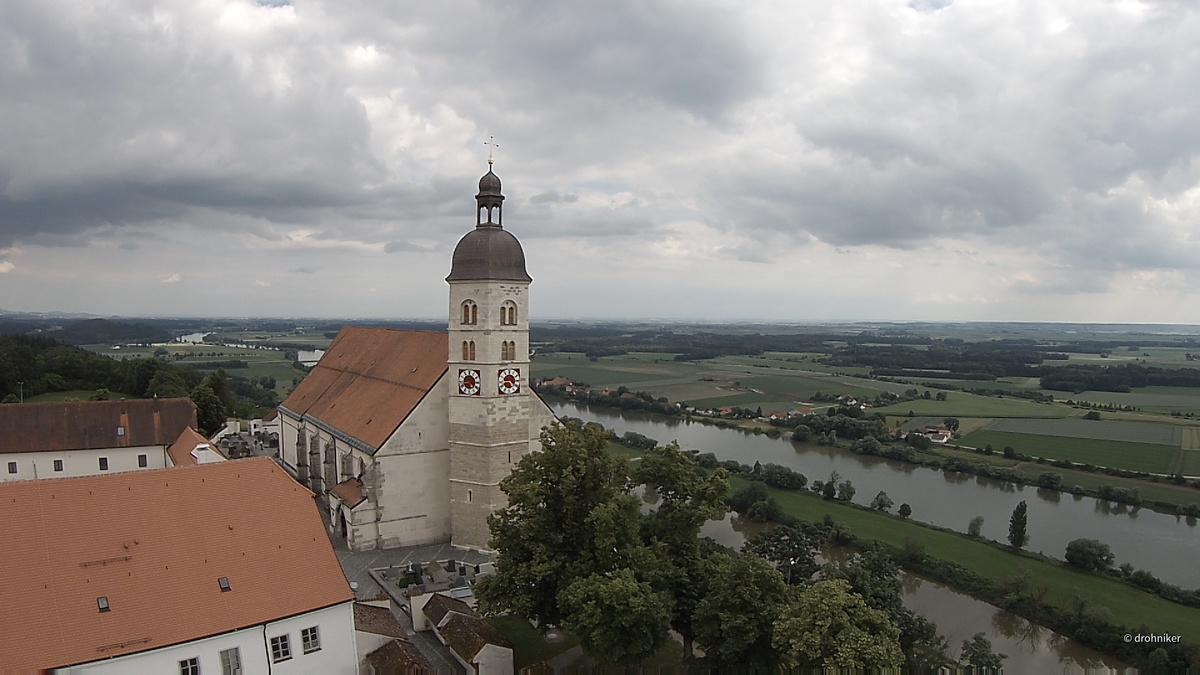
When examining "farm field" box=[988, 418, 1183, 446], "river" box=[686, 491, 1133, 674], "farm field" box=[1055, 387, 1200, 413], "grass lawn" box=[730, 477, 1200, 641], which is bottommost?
"river" box=[686, 491, 1133, 674]

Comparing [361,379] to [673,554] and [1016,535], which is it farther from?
[1016,535]

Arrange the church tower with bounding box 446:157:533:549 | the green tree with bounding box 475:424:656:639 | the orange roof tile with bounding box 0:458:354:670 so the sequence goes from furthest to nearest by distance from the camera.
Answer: the church tower with bounding box 446:157:533:549 < the green tree with bounding box 475:424:656:639 < the orange roof tile with bounding box 0:458:354:670

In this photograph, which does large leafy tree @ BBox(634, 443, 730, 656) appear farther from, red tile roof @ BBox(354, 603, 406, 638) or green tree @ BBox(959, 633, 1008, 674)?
green tree @ BBox(959, 633, 1008, 674)

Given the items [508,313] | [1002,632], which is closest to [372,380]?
[508,313]

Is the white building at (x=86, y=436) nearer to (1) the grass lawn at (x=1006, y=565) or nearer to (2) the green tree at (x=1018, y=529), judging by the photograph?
(1) the grass lawn at (x=1006, y=565)

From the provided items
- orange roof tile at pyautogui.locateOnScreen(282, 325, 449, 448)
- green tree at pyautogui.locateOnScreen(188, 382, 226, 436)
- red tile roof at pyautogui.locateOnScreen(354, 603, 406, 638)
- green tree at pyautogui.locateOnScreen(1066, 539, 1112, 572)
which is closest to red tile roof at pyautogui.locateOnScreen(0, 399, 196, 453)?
orange roof tile at pyautogui.locateOnScreen(282, 325, 449, 448)

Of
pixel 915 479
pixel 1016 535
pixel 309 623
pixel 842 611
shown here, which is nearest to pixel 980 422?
pixel 915 479
